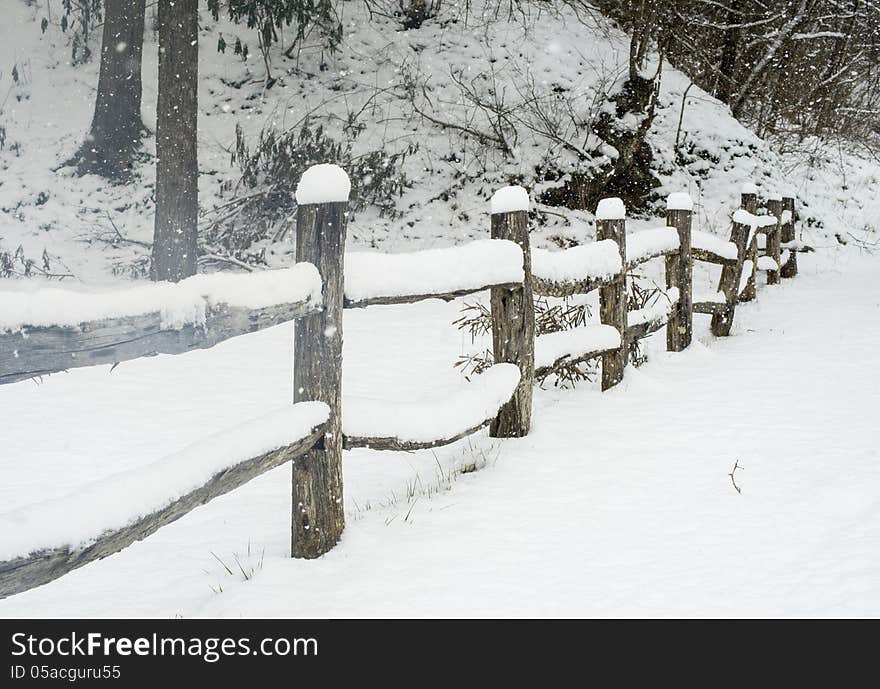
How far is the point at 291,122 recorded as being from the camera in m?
13.4

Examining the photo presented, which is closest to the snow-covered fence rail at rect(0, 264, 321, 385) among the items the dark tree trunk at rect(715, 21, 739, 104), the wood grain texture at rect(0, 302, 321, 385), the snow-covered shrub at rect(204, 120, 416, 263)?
→ the wood grain texture at rect(0, 302, 321, 385)

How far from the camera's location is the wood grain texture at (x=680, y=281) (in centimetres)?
706

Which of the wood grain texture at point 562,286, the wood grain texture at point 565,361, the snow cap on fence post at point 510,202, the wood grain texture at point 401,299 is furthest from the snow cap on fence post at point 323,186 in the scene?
the wood grain texture at point 565,361

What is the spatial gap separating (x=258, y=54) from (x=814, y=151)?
33.6 ft

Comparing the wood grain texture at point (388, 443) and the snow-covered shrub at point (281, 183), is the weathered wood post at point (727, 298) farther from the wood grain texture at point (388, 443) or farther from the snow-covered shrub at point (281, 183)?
the snow-covered shrub at point (281, 183)

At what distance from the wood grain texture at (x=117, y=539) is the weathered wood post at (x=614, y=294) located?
3257 millimetres

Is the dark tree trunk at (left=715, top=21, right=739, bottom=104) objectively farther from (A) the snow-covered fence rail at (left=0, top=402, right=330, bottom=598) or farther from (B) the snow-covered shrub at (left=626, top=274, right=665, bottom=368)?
(A) the snow-covered fence rail at (left=0, top=402, right=330, bottom=598)

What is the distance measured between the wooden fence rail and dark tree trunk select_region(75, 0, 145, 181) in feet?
30.6

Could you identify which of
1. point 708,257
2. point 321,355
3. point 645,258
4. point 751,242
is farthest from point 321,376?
point 751,242

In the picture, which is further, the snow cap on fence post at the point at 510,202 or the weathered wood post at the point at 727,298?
the weathered wood post at the point at 727,298

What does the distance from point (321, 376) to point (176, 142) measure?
7041 mm
